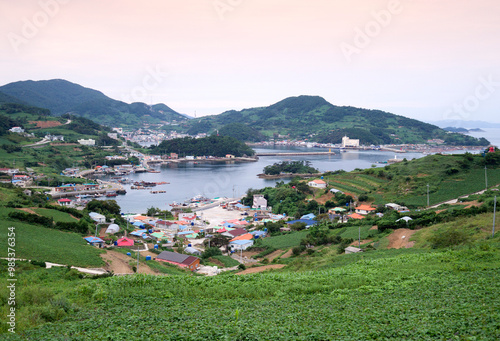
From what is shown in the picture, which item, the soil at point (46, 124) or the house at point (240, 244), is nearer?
the house at point (240, 244)

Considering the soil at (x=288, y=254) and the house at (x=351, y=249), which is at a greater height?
the house at (x=351, y=249)

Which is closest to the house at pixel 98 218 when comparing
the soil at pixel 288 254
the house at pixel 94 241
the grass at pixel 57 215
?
the grass at pixel 57 215

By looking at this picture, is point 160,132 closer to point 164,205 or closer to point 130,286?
point 164,205

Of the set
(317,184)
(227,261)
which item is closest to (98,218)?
(227,261)

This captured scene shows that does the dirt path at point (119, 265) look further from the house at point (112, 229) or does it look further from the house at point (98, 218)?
the house at point (98, 218)

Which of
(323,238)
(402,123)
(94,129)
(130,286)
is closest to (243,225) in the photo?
(323,238)

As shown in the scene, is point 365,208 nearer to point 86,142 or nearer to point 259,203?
point 259,203
